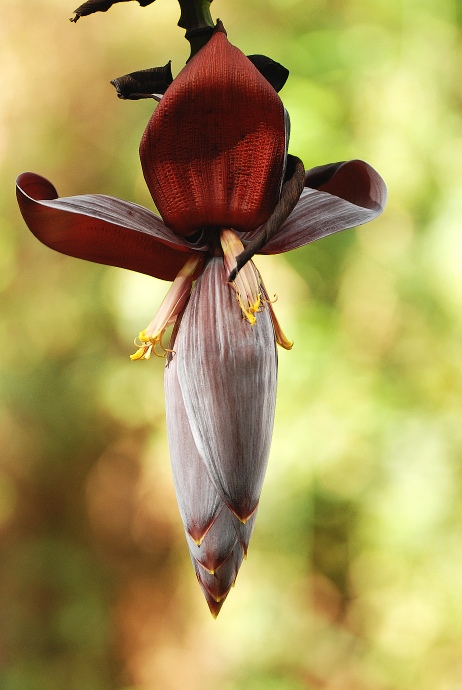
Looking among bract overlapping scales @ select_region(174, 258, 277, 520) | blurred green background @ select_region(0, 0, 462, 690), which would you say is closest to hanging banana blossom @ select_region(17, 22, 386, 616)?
bract overlapping scales @ select_region(174, 258, 277, 520)

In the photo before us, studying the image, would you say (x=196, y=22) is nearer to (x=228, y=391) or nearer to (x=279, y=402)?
(x=228, y=391)

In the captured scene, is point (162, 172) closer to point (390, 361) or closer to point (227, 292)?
point (227, 292)

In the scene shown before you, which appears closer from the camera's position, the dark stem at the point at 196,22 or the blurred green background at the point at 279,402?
the dark stem at the point at 196,22

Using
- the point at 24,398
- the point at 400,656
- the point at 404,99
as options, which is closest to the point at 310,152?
the point at 404,99

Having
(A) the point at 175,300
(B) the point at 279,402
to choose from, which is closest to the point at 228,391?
(A) the point at 175,300

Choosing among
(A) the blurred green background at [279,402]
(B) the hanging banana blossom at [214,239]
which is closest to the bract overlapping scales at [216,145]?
(B) the hanging banana blossom at [214,239]

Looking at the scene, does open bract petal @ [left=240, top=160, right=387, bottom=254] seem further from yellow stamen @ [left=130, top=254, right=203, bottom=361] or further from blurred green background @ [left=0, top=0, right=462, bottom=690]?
blurred green background @ [left=0, top=0, right=462, bottom=690]

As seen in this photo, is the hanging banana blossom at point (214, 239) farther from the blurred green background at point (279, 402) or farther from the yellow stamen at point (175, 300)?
the blurred green background at point (279, 402)
